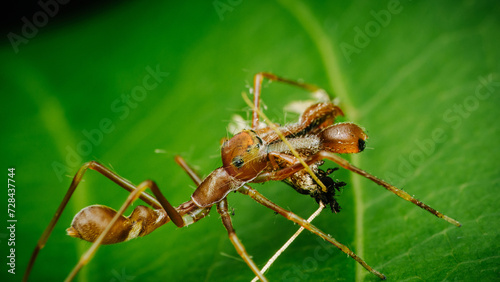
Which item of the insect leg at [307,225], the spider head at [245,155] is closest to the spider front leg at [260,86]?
the spider head at [245,155]

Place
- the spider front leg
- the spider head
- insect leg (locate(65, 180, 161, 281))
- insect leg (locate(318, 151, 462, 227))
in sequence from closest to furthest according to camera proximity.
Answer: insect leg (locate(65, 180, 161, 281))
insect leg (locate(318, 151, 462, 227))
the spider head
the spider front leg

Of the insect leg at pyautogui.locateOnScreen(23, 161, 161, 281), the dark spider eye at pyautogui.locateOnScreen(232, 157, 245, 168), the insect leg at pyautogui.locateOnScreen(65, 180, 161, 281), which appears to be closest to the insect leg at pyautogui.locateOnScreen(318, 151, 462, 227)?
the dark spider eye at pyautogui.locateOnScreen(232, 157, 245, 168)

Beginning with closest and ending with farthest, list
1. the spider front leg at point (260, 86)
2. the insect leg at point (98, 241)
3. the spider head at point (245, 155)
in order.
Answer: the insect leg at point (98, 241) → the spider head at point (245, 155) → the spider front leg at point (260, 86)

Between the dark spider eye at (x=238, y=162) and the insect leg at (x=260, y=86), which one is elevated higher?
the insect leg at (x=260, y=86)

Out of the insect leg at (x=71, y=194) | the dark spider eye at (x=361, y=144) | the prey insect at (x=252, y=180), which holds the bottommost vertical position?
the dark spider eye at (x=361, y=144)

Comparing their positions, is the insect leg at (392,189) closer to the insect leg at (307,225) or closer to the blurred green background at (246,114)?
the blurred green background at (246,114)

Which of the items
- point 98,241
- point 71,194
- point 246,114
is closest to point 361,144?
point 246,114

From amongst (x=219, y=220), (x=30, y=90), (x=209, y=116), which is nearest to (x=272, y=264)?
(x=219, y=220)

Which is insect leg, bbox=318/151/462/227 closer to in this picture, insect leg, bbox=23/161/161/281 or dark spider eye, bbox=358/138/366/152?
dark spider eye, bbox=358/138/366/152
